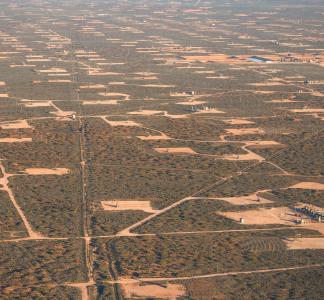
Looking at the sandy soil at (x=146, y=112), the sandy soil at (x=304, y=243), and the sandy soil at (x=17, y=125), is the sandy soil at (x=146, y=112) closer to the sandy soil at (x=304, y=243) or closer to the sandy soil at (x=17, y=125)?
the sandy soil at (x=17, y=125)

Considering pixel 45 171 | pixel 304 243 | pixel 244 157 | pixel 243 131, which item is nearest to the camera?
pixel 304 243

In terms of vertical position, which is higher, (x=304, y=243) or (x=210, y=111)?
(x=304, y=243)

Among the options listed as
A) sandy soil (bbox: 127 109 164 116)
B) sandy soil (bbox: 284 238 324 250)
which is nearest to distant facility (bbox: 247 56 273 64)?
sandy soil (bbox: 127 109 164 116)

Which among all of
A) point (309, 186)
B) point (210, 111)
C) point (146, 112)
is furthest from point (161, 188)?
point (210, 111)

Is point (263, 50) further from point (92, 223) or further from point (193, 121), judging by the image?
point (92, 223)

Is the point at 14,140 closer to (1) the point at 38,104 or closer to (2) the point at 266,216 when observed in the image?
(1) the point at 38,104

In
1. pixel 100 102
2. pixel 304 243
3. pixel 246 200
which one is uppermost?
pixel 304 243

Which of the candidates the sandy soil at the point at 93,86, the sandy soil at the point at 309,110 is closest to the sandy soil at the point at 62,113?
the sandy soil at the point at 93,86
